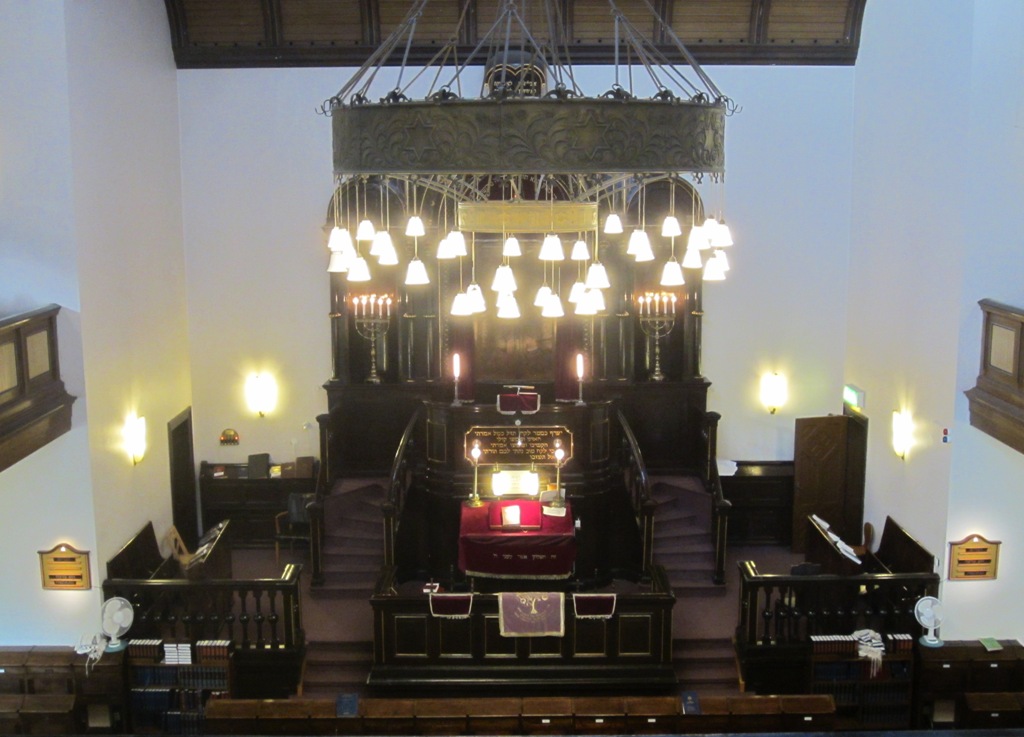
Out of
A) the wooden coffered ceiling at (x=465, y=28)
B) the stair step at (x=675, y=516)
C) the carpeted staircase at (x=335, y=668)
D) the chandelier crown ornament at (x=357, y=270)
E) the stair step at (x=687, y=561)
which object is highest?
the wooden coffered ceiling at (x=465, y=28)

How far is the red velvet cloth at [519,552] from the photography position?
12.8 meters

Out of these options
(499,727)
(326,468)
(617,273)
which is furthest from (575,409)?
(499,727)

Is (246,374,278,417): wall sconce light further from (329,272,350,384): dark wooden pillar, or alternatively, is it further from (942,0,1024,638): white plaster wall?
(942,0,1024,638): white plaster wall

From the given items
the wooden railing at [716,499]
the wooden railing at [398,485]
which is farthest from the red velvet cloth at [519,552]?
the wooden railing at [716,499]

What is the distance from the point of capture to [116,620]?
1152 cm

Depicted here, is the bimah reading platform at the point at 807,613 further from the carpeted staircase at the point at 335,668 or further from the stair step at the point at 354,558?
the stair step at the point at 354,558

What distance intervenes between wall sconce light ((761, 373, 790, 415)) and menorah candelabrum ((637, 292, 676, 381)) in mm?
1543

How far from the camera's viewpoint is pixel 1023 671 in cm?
1148

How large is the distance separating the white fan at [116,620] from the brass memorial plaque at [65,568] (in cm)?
35


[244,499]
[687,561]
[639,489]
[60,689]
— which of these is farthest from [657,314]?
[60,689]

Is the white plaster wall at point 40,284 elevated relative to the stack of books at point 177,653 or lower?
elevated

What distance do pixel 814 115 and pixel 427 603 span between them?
839 centimetres

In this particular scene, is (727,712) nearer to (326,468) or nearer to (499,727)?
(499,727)

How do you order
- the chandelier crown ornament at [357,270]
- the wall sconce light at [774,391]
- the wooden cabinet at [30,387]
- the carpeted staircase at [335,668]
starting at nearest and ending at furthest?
1. the chandelier crown ornament at [357,270]
2. the wooden cabinet at [30,387]
3. the carpeted staircase at [335,668]
4. the wall sconce light at [774,391]
